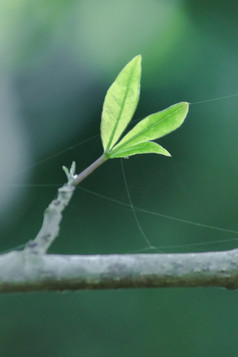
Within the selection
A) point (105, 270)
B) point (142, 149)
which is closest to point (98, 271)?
point (105, 270)

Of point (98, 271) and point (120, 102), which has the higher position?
point (120, 102)

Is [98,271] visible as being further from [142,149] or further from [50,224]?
[142,149]

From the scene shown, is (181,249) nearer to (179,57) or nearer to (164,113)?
(179,57)

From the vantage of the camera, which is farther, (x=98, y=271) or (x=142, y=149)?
(x=142, y=149)

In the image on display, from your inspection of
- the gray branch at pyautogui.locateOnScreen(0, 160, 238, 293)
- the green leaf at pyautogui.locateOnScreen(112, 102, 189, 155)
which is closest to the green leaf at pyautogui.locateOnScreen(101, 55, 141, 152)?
the green leaf at pyautogui.locateOnScreen(112, 102, 189, 155)

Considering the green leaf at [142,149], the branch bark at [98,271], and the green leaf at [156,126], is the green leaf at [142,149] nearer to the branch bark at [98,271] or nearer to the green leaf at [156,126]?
the green leaf at [156,126]

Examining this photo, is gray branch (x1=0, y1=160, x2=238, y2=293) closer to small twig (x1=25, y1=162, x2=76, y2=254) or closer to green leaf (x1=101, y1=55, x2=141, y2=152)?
small twig (x1=25, y1=162, x2=76, y2=254)
